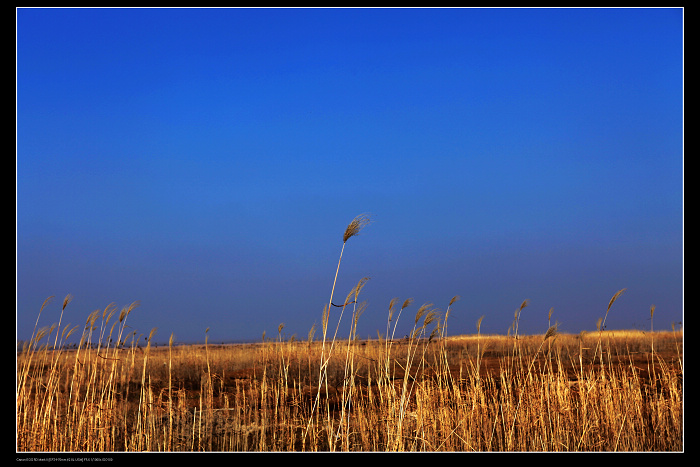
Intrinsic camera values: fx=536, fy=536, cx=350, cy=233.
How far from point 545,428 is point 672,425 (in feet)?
5.08

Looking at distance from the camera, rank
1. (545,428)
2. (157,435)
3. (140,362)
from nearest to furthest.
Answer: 1. (545,428)
2. (157,435)
3. (140,362)
